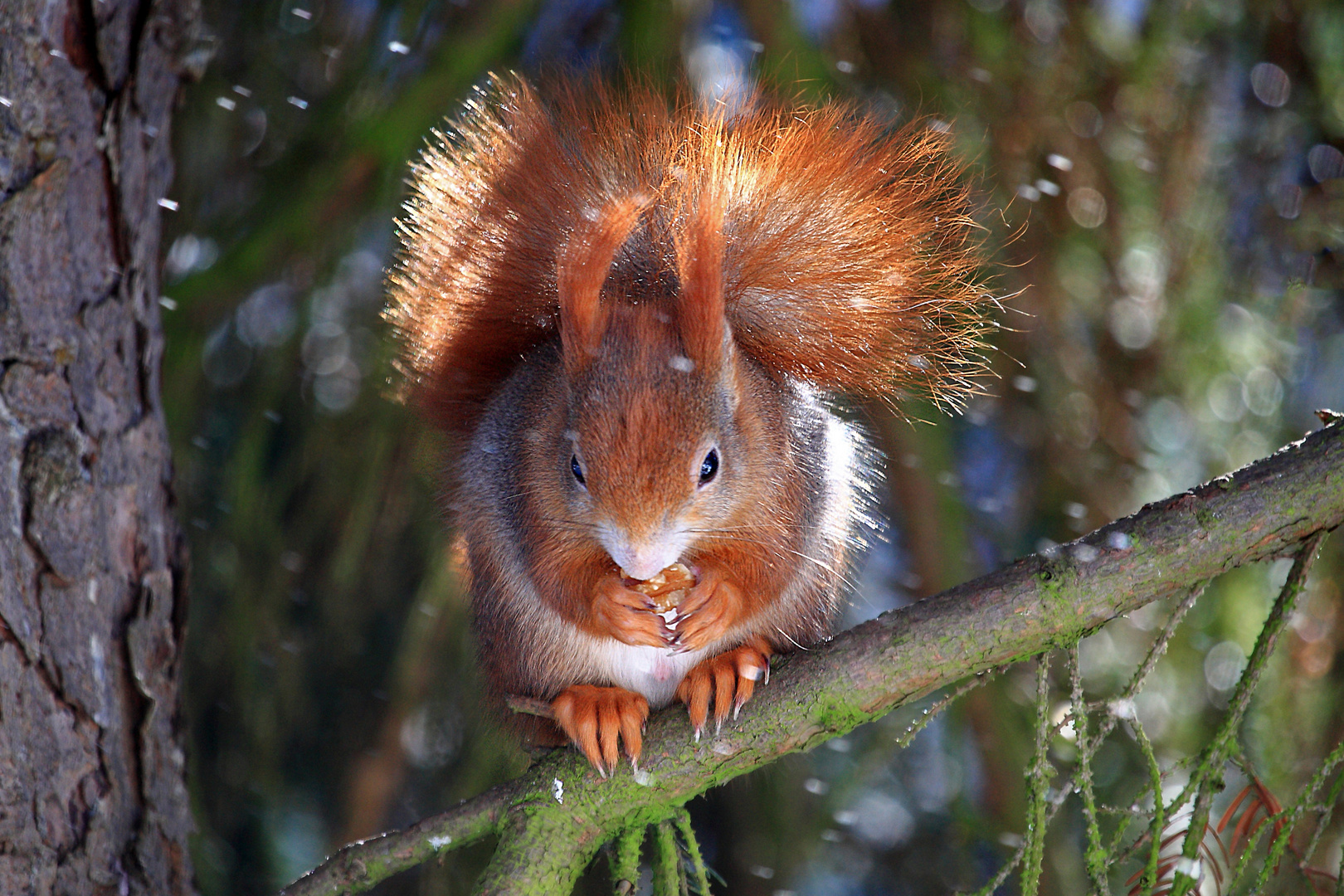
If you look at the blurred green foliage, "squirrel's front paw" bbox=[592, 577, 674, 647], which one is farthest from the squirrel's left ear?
the blurred green foliage

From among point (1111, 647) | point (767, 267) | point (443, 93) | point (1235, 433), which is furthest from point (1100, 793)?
point (443, 93)

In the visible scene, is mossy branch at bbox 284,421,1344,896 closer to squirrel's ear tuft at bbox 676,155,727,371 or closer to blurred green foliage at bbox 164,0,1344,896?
squirrel's ear tuft at bbox 676,155,727,371

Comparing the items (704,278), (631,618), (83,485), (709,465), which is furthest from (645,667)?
(83,485)

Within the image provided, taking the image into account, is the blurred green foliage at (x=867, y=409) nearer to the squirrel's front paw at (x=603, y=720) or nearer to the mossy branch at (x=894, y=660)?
the squirrel's front paw at (x=603, y=720)

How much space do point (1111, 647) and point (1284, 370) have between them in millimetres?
681

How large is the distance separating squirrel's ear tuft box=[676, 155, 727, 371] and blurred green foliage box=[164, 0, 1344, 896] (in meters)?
0.50

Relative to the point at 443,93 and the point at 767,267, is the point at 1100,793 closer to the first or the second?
the point at 767,267

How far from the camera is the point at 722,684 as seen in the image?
1170 millimetres

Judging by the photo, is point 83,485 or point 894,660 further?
point 83,485

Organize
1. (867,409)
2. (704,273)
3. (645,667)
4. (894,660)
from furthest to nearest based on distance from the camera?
(867,409) < (645,667) < (704,273) < (894,660)

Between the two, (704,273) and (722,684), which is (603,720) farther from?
(704,273)

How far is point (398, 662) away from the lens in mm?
1882

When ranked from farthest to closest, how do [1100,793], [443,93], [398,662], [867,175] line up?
[1100,793]
[398,662]
[443,93]
[867,175]

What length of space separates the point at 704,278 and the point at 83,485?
2.53 feet
